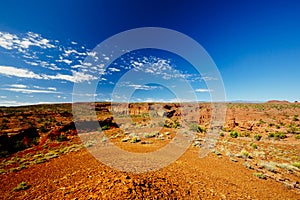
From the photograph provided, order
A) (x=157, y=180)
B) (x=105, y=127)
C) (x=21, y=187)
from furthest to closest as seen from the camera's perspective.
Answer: (x=105, y=127)
(x=21, y=187)
(x=157, y=180)

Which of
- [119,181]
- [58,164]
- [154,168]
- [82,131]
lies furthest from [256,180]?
[82,131]

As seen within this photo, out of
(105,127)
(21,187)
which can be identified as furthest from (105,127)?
(21,187)

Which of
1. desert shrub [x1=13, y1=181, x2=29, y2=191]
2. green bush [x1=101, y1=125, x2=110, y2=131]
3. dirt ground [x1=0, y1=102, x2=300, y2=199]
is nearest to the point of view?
dirt ground [x1=0, y1=102, x2=300, y2=199]

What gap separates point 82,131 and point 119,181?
1504 cm

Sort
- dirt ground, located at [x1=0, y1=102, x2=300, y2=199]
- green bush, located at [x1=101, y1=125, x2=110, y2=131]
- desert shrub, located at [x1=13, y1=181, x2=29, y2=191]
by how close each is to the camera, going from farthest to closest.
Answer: green bush, located at [x1=101, y1=125, x2=110, y2=131] → desert shrub, located at [x1=13, y1=181, x2=29, y2=191] → dirt ground, located at [x1=0, y1=102, x2=300, y2=199]

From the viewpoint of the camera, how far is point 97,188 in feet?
15.3

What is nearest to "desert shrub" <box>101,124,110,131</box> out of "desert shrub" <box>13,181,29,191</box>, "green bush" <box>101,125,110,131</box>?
"green bush" <box>101,125,110,131</box>

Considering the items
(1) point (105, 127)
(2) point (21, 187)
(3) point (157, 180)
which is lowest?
(2) point (21, 187)

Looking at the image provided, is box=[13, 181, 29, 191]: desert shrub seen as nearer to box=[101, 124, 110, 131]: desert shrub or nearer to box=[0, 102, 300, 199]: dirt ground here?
box=[0, 102, 300, 199]: dirt ground

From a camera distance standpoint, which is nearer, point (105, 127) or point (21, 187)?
Answer: point (21, 187)

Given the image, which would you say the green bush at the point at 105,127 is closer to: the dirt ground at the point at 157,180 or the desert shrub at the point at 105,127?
the desert shrub at the point at 105,127

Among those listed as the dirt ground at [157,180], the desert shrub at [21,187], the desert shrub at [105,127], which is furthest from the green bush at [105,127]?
the desert shrub at [21,187]

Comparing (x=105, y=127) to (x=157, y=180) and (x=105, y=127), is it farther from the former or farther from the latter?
(x=157, y=180)

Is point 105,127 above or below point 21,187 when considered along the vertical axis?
above
